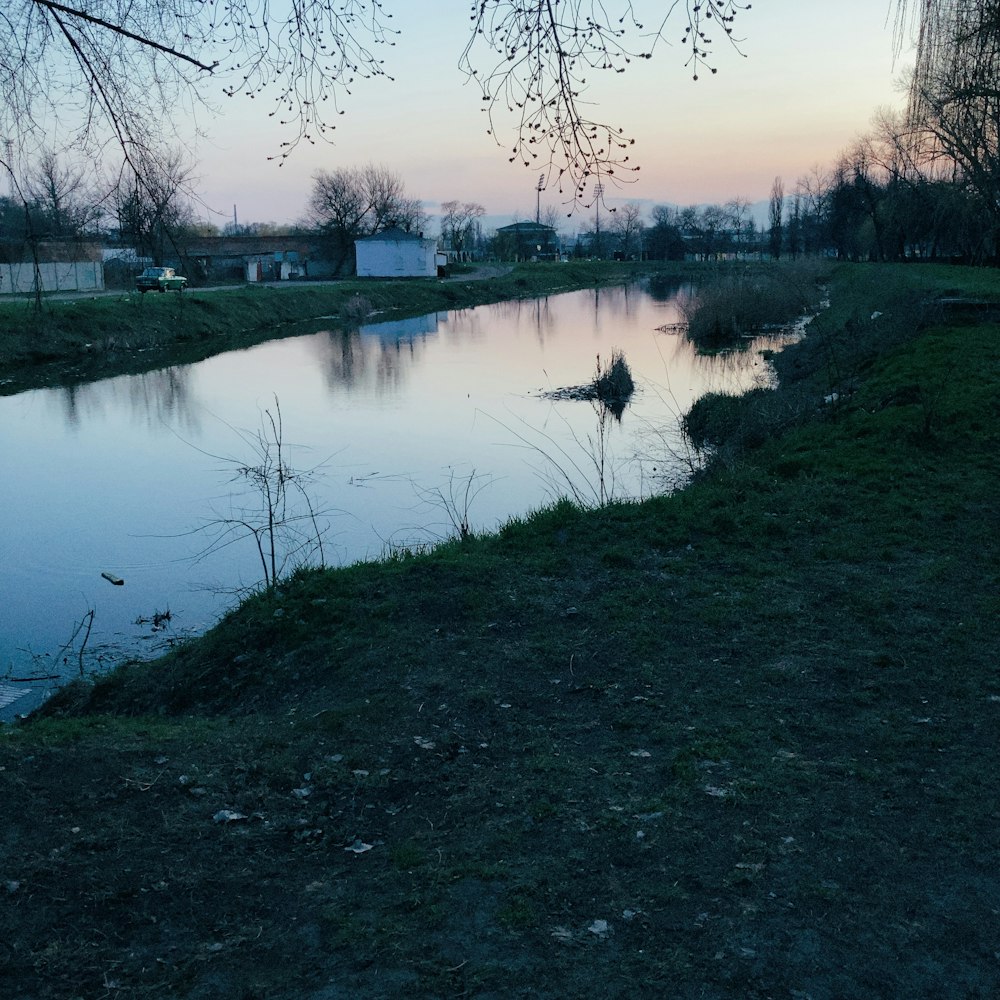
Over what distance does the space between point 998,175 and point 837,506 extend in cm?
441

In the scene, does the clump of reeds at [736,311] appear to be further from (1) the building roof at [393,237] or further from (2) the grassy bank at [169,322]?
(1) the building roof at [393,237]

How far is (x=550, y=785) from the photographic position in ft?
14.6

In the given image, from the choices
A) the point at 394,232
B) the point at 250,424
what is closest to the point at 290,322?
the point at 250,424

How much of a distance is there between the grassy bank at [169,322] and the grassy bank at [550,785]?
25.9ft

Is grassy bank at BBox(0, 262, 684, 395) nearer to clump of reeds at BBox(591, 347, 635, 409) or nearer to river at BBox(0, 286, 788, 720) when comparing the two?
river at BBox(0, 286, 788, 720)

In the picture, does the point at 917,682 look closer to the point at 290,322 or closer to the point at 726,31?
the point at 726,31

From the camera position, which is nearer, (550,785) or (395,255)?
(550,785)

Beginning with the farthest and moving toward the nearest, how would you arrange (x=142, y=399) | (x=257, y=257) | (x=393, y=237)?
(x=257, y=257) < (x=393, y=237) < (x=142, y=399)

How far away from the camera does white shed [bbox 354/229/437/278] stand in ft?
237

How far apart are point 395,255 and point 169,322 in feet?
132

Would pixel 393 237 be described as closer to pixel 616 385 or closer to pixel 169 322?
pixel 169 322

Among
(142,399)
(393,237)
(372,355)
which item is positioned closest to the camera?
(142,399)

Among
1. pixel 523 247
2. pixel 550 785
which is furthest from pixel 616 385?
pixel 523 247

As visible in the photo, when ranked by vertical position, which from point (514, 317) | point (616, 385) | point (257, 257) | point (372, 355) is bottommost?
point (616, 385)
